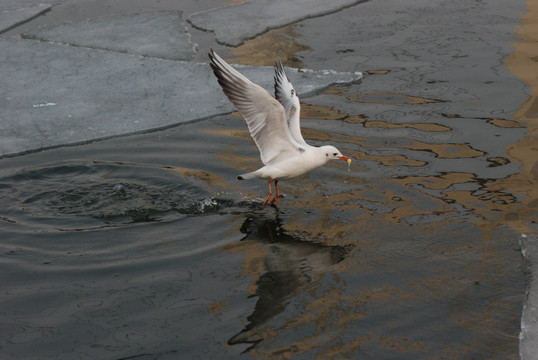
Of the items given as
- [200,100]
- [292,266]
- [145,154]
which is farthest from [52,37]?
[292,266]

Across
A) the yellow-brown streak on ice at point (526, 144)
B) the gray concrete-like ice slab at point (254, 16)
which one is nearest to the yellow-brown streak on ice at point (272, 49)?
the gray concrete-like ice slab at point (254, 16)

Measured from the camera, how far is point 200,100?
7.11 m

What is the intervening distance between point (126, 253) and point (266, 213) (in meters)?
1.11

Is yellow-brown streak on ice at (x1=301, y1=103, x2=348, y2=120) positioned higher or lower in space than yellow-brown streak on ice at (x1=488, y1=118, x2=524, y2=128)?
lower

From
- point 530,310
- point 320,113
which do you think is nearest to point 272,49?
point 320,113

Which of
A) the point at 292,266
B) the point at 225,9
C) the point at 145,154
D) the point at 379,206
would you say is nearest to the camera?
the point at 292,266

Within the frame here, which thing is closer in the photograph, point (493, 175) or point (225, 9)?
point (493, 175)

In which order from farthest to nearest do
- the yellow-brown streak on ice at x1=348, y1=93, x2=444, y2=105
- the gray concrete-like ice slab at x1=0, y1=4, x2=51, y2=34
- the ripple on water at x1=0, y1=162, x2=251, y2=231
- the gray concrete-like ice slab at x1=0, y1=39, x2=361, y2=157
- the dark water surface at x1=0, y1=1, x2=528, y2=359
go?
the gray concrete-like ice slab at x1=0, y1=4, x2=51, y2=34, the yellow-brown streak on ice at x1=348, y1=93, x2=444, y2=105, the gray concrete-like ice slab at x1=0, y1=39, x2=361, y2=157, the ripple on water at x1=0, y1=162, x2=251, y2=231, the dark water surface at x1=0, y1=1, x2=528, y2=359

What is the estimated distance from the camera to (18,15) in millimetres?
9273

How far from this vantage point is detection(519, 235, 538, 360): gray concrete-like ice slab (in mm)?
3549

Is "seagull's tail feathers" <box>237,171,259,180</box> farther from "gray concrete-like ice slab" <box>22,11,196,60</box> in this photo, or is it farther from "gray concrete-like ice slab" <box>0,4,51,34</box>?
"gray concrete-like ice slab" <box>0,4,51,34</box>

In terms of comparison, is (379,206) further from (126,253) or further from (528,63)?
(528,63)

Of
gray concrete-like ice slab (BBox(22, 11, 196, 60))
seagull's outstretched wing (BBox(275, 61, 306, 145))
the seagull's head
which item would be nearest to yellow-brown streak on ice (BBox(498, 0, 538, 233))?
the seagull's head

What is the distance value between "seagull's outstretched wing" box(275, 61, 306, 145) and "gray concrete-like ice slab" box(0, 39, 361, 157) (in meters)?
0.86
